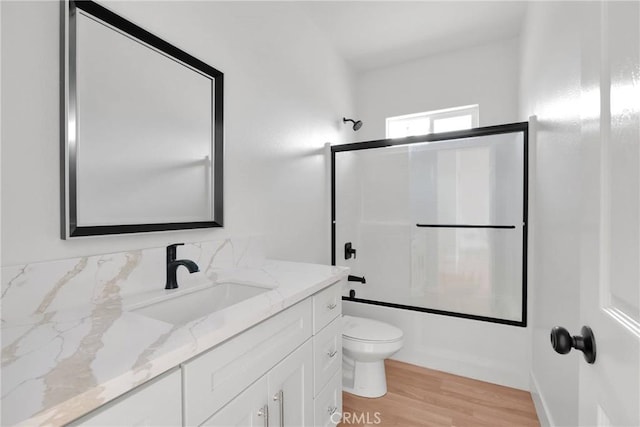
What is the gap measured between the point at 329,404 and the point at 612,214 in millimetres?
1409

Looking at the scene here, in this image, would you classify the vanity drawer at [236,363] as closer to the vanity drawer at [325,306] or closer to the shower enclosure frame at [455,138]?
the vanity drawer at [325,306]

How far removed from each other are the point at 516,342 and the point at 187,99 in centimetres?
253

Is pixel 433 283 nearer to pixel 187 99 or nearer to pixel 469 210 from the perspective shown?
pixel 469 210

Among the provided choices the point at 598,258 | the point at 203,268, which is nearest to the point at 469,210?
the point at 598,258

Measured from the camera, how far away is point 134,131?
3.79 feet

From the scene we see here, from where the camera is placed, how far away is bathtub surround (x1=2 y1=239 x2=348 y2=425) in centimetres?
51

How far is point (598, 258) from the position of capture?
22.2 inches

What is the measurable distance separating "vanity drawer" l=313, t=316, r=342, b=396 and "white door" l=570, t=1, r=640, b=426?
0.91 m

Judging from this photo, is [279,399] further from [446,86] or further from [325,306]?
[446,86]

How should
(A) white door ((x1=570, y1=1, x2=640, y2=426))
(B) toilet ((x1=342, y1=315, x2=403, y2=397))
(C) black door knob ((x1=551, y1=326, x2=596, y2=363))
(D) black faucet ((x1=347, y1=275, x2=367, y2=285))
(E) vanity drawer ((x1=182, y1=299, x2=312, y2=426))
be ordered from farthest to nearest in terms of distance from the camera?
(D) black faucet ((x1=347, y1=275, x2=367, y2=285)) < (B) toilet ((x1=342, y1=315, x2=403, y2=397)) < (E) vanity drawer ((x1=182, y1=299, x2=312, y2=426)) < (C) black door knob ((x1=551, y1=326, x2=596, y2=363)) < (A) white door ((x1=570, y1=1, x2=640, y2=426))

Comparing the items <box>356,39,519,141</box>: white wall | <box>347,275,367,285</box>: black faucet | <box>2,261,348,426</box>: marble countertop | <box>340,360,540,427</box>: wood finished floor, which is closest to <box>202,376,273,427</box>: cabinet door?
<box>2,261,348,426</box>: marble countertop

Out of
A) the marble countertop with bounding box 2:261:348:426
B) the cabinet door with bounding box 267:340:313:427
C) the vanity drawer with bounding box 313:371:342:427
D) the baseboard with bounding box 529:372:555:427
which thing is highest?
the marble countertop with bounding box 2:261:348:426

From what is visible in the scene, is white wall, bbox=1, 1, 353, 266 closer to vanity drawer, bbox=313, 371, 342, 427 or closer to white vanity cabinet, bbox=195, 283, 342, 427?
white vanity cabinet, bbox=195, 283, 342, 427

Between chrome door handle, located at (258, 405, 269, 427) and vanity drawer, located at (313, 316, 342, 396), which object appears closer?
chrome door handle, located at (258, 405, 269, 427)
